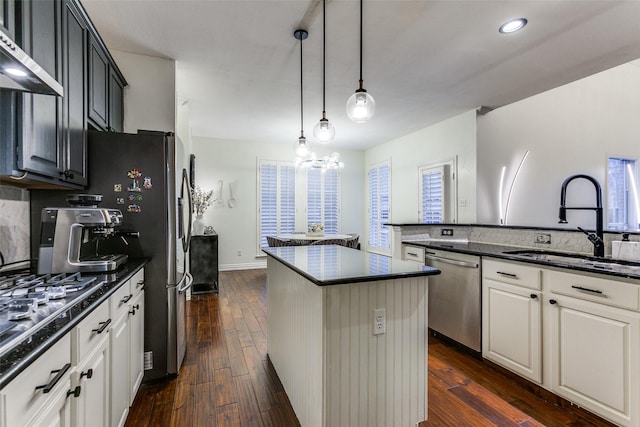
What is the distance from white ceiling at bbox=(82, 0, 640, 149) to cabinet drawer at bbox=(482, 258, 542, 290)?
73.0 inches

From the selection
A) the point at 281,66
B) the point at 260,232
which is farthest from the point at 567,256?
the point at 260,232

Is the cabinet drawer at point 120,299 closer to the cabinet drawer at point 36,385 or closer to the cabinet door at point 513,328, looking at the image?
the cabinet drawer at point 36,385

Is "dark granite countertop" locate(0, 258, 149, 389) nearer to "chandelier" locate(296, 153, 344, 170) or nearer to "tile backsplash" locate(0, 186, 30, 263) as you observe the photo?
"tile backsplash" locate(0, 186, 30, 263)

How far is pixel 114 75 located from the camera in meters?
2.57

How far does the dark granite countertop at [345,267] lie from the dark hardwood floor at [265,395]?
0.95m

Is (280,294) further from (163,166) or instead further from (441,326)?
(441,326)

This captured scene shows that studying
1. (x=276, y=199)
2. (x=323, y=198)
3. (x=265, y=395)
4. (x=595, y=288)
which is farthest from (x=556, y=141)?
(x=265, y=395)

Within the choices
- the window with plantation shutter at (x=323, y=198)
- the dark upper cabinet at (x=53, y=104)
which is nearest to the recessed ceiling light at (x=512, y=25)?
the dark upper cabinet at (x=53, y=104)

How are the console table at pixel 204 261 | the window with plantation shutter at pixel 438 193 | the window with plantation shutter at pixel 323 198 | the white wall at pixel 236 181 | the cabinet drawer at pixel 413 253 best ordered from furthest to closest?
1. the window with plantation shutter at pixel 323 198
2. the white wall at pixel 236 181
3. the window with plantation shutter at pixel 438 193
4. the console table at pixel 204 261
5. the cabinet drawer at pixel 413 253

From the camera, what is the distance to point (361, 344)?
5.15ft

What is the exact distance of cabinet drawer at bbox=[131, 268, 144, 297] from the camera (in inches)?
74.6

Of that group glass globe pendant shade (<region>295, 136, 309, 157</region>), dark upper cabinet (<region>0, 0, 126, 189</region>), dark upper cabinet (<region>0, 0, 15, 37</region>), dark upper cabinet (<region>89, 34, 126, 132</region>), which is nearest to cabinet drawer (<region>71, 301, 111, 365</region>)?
dark upper cabinet (<region>0, 0, 126, 189</region>)

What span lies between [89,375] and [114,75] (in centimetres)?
242

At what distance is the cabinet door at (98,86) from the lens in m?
2.08
